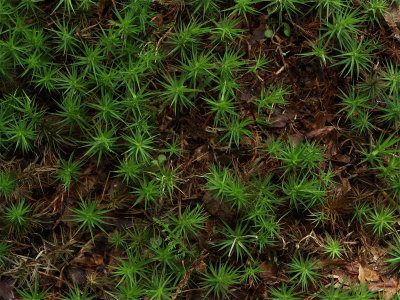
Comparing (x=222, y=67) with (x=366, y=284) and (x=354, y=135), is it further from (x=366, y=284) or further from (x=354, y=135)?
(x=366, y=284)

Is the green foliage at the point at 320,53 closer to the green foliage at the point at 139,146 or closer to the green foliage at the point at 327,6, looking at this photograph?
the green foliage at the point at 327,6

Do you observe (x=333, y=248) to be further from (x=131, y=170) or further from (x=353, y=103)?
(x=131, y=170)

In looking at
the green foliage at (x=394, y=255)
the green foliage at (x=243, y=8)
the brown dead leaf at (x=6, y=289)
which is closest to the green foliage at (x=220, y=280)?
the green foliage at (x=394, y=255)

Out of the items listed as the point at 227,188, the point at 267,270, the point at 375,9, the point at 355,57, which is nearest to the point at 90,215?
the point at 227,188

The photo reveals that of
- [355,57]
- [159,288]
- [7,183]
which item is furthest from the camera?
[355,57]

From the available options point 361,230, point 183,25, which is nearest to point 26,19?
point 183,25

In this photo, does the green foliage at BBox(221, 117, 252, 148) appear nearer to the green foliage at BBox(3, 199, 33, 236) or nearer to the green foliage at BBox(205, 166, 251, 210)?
the green foliage at BBox(205, 166, 251, 210)

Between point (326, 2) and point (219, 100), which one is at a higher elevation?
point (326, 2)
